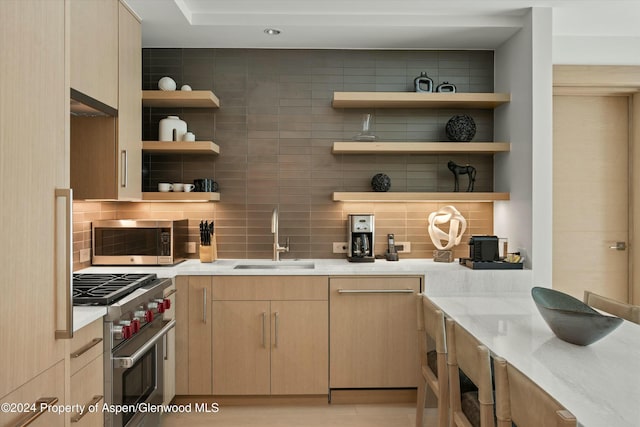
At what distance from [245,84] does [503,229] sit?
7.28 ft

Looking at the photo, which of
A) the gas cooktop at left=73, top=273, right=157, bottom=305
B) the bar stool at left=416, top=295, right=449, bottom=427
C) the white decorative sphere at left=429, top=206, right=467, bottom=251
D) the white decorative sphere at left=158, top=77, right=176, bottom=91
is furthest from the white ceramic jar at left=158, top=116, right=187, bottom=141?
the bar stool at left=416, top=295, right=449, bottom=427

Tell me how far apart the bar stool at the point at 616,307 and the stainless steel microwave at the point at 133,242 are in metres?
2.55

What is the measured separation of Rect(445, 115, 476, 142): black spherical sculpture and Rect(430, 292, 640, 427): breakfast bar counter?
59.1 inches

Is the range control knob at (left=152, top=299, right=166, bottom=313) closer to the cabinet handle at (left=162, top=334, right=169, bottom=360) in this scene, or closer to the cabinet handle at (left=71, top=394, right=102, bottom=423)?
the cabinet handle at (left=162, top=334, right=169, bottom=360)

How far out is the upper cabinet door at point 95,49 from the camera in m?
2.45

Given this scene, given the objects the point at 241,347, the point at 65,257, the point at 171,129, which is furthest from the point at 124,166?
the point at 65,257

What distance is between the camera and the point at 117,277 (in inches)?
113

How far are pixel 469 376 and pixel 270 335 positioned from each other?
1712mm

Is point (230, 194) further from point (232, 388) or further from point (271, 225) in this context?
point (232, 388)

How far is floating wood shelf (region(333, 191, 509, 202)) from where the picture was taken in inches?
144

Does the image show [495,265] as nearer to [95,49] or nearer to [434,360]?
[434,360]

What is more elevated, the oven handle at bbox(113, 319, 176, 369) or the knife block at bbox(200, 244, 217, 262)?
the knife block at bbox(200, 244, 217, 262)

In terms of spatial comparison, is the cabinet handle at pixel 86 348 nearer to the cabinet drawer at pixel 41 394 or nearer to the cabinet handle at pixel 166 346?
the cabinet drawer at pixel 41 394

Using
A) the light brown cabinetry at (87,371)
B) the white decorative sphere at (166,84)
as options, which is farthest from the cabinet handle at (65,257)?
the white decorative sphere at (166,84)
